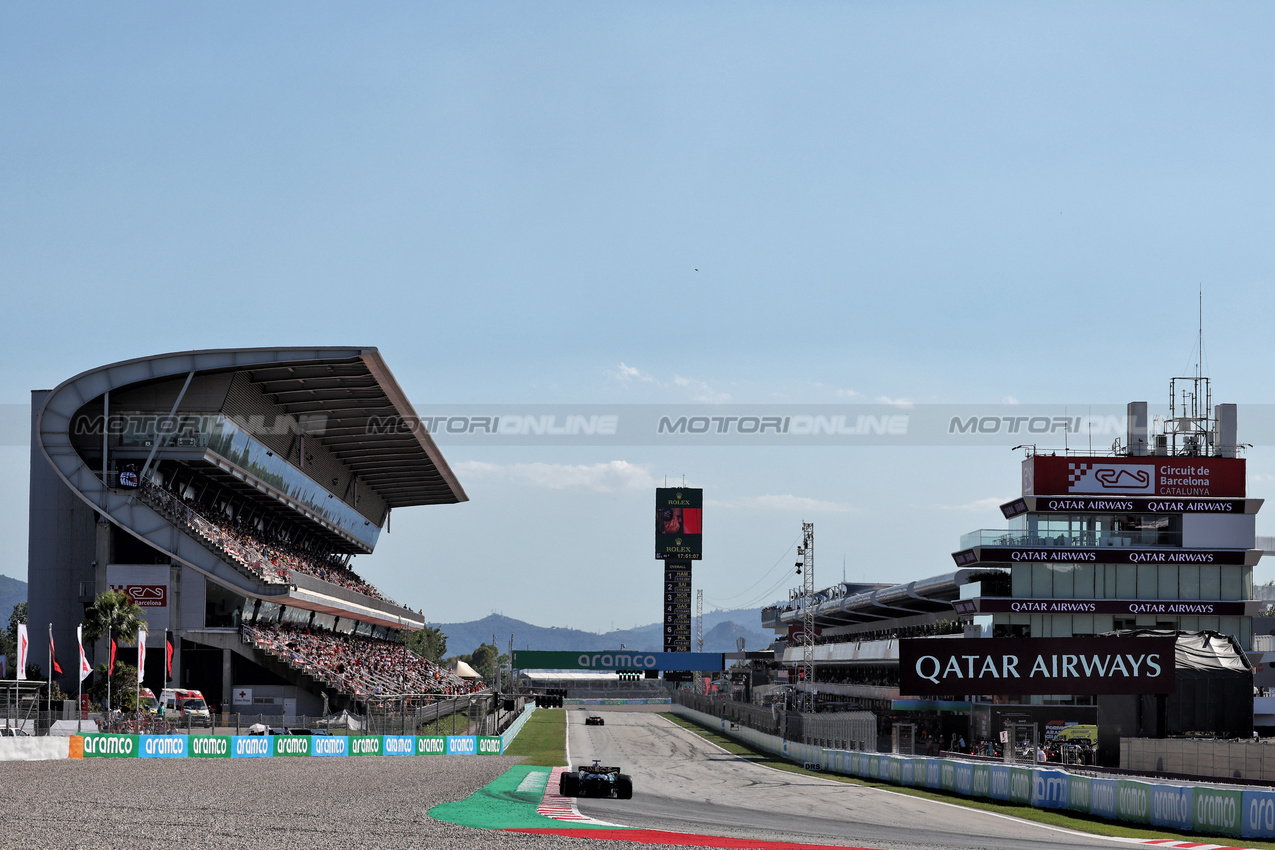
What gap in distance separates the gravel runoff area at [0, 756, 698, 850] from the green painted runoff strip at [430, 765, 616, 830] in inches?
22.9

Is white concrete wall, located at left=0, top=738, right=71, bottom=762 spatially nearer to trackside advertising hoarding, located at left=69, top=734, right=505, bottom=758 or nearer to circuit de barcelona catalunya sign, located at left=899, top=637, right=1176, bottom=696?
trackside advertising hoarding, located at left=69, top=734, right=505, bottom=758

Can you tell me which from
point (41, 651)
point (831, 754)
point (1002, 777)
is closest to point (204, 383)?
point (41, 651)

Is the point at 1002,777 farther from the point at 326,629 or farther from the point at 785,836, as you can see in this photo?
the point at 326,629

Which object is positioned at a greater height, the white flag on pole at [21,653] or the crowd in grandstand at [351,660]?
the white flag on pole at [21,653]

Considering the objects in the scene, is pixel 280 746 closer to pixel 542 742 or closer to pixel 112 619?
pixel 112 619

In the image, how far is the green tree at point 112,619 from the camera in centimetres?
5444

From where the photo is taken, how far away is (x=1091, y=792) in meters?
30.6

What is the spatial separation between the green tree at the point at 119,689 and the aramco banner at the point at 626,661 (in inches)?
3424

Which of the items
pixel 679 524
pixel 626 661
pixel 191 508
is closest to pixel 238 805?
pixel 191 508

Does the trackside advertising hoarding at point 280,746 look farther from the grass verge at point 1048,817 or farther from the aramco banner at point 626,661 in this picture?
the aramco banner at point 626,661

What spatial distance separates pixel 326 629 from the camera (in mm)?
79062

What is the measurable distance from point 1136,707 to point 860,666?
61061 millimetres

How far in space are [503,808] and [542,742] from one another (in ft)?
127

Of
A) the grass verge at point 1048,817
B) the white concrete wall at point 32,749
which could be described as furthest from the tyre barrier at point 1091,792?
the white concrete wall at point 32,749
